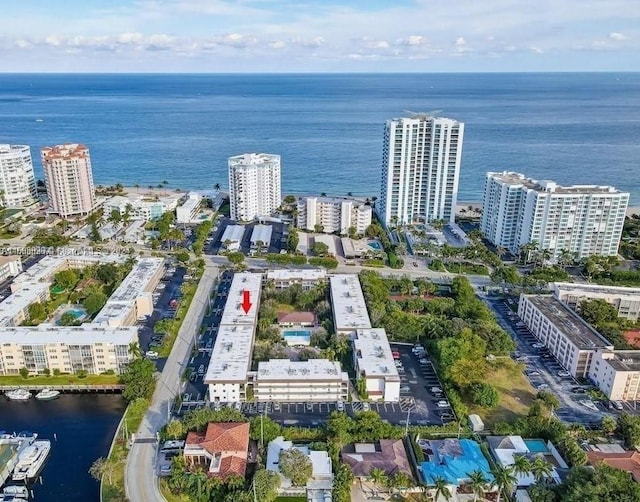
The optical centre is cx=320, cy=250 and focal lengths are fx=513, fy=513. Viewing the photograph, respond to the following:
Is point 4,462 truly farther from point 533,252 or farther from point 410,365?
point 533,252

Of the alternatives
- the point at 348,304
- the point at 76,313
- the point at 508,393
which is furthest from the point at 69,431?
the point at 508,393

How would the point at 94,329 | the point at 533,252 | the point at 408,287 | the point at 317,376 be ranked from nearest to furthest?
1. the point at 317,376
2. the point at 94,329
3. the point at 408,287
4. the point at 533,252

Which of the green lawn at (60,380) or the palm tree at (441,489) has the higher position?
the palm tree at (441,489)

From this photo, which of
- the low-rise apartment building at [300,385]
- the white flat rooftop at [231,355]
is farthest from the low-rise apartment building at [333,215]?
the low-rise apartment building at [300,385]

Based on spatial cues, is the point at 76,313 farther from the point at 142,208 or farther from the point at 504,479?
the point at 504,479

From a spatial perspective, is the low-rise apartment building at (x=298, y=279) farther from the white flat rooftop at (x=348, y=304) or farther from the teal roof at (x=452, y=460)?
the teal roof at (x=452, y=460)

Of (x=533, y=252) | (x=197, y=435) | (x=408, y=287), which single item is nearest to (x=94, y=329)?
(x=197, y=435)
